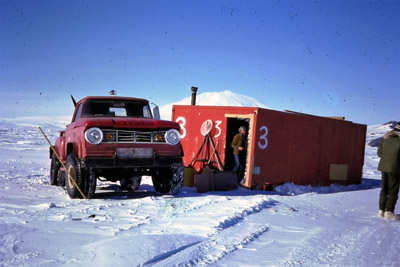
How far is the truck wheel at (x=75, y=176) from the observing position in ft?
22.2

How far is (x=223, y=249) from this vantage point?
13.0 feet

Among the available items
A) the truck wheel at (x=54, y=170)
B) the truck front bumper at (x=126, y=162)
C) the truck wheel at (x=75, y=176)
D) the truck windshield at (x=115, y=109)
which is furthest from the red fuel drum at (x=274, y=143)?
the truck wheel at (x=75, y=176)

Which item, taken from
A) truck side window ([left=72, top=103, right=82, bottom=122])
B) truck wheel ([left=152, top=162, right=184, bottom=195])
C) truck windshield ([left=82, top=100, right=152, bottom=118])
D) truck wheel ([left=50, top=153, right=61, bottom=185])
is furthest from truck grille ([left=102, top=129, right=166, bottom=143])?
truck wheel ([left=50, top=153, right=61, bottom=185])

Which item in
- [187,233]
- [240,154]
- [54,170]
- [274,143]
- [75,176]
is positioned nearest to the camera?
[187,233]

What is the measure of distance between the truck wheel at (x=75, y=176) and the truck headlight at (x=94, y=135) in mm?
495

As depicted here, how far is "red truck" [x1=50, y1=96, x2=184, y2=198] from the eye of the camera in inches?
263

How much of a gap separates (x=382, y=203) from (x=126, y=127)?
4.77 m

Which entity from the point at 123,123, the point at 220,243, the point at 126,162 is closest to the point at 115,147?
the point at 126,162

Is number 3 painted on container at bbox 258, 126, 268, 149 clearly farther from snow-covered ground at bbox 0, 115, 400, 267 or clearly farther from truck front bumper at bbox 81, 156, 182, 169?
truck front bumper at bbox 81, 156, 182, 169

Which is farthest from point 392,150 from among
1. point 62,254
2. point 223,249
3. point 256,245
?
point 62,254

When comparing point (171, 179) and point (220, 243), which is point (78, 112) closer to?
point (171, 179)

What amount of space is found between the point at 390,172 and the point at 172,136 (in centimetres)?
392

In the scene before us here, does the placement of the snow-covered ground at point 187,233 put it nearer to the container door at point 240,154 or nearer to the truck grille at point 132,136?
the truck grille at point 132,136

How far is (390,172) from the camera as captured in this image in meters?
6.64
